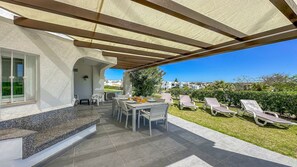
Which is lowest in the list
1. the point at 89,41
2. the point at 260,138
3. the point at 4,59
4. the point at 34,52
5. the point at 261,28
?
the point at 260,138

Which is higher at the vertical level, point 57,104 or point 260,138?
point 57,104

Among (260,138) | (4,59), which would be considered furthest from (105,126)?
(260,138)

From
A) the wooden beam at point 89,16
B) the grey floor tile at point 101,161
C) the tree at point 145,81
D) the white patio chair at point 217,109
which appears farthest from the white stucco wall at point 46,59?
the tree at point 145,81

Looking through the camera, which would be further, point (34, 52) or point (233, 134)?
point (233, 134)

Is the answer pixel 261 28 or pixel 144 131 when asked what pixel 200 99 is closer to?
pixel 144 131

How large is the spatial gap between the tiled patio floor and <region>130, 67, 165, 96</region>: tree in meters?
8.85

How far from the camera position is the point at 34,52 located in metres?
3.45

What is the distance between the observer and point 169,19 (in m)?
2.95

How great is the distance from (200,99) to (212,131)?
27.4 feet

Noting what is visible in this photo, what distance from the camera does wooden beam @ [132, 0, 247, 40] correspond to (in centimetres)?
221

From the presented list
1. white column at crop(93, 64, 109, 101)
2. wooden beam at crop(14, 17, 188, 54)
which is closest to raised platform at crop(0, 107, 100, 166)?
wooden beam at crop(14, 17, 188, 54)

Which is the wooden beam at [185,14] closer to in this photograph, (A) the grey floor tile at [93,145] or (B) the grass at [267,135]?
(B) the grass at [267,135]

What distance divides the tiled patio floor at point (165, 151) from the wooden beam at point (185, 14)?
9.86ft

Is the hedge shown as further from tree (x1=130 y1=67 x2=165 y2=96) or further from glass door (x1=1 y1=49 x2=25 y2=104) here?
glass door (x1=1 y1=49 x2=25 y2=104)
